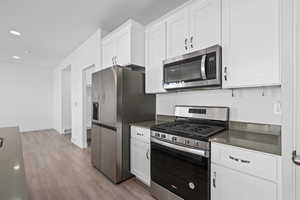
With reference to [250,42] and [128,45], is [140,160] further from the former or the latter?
[250,42]

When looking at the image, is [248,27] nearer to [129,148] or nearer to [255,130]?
[255,130]

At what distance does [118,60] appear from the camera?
2.92 metres

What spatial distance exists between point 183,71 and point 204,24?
59 cm

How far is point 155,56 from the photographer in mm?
2541

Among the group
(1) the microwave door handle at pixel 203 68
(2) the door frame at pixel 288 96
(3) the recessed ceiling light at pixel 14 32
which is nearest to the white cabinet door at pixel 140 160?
(1) the microwave door handle at pixel 203 68

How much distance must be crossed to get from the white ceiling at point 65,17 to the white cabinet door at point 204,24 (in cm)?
67

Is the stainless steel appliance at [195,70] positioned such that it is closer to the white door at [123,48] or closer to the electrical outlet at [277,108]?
the electrical outlet at [277,108]

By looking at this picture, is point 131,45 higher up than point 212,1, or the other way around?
point 212,1

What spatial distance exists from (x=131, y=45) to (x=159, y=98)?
3.41 feet

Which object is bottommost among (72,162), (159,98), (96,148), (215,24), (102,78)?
(72,162)

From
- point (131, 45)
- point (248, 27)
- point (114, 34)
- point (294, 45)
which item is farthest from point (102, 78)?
point (294, 45)

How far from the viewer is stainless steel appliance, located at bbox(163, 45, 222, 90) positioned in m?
1.73

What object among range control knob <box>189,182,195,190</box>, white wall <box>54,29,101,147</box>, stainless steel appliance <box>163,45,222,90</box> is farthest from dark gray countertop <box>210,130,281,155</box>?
white wall <box>54,29,101,147</box>

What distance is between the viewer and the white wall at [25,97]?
6.06 m
